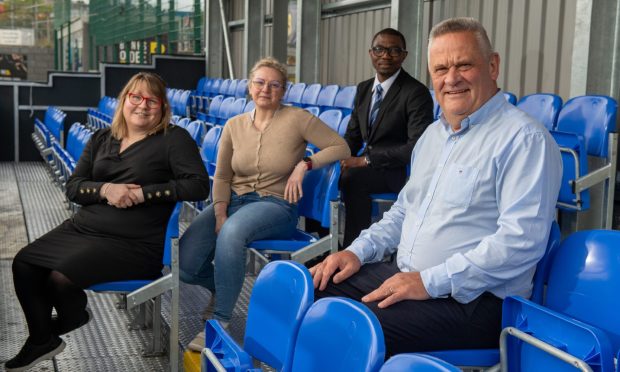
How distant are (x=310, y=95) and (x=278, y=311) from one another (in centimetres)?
664

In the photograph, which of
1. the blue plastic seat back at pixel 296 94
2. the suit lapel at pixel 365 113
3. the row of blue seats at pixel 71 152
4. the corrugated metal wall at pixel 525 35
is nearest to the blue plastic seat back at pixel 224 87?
the blue plastic seat back at pixel 296 94

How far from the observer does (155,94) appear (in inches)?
136

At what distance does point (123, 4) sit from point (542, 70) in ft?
42.6

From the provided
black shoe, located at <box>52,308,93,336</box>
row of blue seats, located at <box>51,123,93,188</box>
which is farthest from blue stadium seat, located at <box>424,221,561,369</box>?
row of blue seats, located at <box>51,123,93,188</box>

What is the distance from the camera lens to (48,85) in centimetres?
1201

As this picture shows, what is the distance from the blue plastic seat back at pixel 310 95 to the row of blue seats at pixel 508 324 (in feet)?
20.3

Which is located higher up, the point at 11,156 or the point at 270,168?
the point at 270,168

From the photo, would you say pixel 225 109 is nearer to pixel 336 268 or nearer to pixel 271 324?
pixel 336 268

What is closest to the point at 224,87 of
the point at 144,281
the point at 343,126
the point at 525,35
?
the point at 525,35

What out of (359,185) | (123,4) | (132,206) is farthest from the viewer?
(123,4)

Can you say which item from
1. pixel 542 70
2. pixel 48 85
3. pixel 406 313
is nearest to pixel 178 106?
pixel 48 85

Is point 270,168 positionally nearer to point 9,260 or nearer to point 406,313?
point 406,313

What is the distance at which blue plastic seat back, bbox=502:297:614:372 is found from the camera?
67.3 inches

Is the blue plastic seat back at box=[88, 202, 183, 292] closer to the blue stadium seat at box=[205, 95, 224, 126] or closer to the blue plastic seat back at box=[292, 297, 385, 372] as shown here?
the blue plastic seat back at box=[292, 297, 385, 372]
